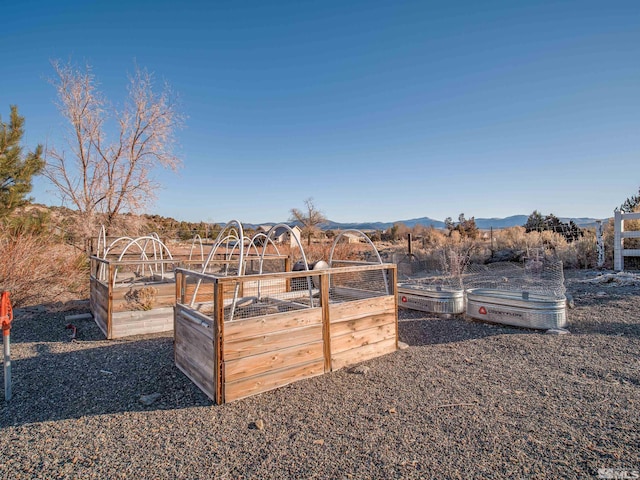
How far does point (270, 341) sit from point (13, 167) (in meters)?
8.73

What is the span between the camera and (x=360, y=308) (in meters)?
4.36

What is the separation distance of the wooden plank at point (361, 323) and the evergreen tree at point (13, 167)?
863 centimetres

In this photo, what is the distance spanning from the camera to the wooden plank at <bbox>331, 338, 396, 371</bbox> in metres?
4.08

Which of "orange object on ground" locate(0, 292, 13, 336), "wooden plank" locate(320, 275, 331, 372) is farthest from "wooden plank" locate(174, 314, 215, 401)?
"orange object on ground" locate(0, 292, 13, 336)

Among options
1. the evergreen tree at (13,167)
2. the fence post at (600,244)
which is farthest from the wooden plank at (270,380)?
the fence post at (600,244)

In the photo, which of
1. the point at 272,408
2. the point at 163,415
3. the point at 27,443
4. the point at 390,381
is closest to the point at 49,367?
the point at 27,443

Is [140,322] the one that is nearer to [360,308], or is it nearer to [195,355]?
[195,355]

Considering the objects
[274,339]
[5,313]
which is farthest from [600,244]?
[5,313]

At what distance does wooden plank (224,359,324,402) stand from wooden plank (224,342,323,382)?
45 mm

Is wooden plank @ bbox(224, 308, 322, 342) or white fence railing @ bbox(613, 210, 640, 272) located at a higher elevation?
white fence railing @ bbox(613, 210, 640, 272)

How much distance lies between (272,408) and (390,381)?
1.33 meters

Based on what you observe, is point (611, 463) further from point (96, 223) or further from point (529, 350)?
point (96, 223)

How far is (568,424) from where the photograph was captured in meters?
2.73

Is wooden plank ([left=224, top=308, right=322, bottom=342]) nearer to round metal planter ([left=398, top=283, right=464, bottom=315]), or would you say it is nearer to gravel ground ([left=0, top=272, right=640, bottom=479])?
gravel ground ([left=0, top=272, right=640, bottom=479])
